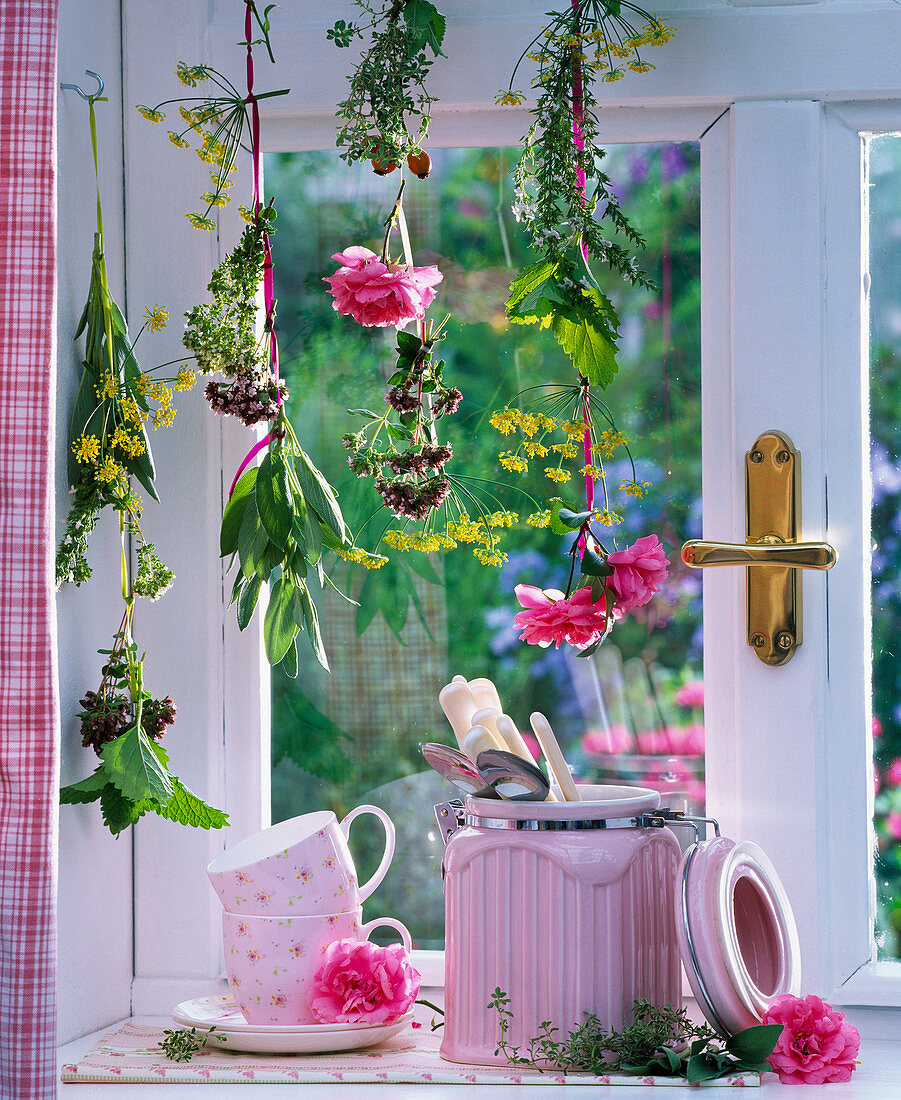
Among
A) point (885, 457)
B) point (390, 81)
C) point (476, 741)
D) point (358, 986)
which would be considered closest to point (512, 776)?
point (476, 741)

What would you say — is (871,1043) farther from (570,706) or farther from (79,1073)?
(79,1073)

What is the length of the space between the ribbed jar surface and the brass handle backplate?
0.28 metres

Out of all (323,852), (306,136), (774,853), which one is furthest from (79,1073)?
(306,136)

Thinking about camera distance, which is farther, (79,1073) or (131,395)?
(131,395)

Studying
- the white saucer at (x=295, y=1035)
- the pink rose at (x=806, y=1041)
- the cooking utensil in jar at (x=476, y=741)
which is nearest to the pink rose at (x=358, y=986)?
the white saucer at (x=295, y=1035)

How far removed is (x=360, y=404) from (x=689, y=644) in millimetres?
484

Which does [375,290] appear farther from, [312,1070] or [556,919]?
[312,1070]

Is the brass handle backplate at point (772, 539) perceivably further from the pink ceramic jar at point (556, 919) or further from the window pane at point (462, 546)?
the pink ceramic jar at point (556, 919)

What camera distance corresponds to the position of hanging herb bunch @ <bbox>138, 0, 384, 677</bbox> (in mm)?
1142

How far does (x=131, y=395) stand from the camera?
114 centimetres

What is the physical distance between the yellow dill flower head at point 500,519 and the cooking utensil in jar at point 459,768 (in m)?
0.27

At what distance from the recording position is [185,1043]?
1105 millimetres

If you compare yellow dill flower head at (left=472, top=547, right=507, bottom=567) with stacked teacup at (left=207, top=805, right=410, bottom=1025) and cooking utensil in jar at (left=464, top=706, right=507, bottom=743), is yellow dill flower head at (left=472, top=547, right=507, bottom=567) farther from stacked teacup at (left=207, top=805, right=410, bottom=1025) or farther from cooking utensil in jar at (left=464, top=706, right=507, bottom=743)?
stacked teacup at (left=207, top=805, right=410, bottom=1025)

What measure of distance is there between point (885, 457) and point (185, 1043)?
98 cm
